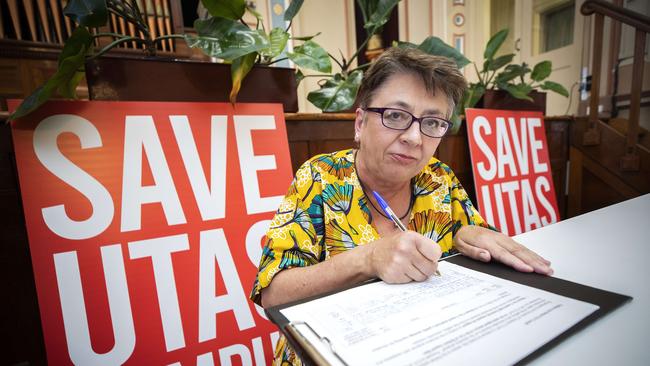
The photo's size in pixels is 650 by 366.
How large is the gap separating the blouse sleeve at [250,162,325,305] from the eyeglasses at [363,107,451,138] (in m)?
0.22

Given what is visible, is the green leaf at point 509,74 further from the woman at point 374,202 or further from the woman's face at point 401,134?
the woman's face at point 401,134

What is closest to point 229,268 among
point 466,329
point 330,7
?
point 466,329

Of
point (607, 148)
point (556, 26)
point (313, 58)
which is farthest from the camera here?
point (556, 26)

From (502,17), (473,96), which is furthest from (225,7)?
(502,17)

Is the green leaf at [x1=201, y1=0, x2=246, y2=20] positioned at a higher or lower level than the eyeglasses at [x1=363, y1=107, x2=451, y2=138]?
higher

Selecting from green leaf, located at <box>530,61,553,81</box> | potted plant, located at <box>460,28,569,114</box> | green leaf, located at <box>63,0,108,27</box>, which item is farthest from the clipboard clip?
green leaf, located at <box>530,61,553,81</box>

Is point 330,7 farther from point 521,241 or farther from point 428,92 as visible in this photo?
point 521,241

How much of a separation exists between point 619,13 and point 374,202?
7.67ft

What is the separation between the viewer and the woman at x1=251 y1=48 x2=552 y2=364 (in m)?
0.55

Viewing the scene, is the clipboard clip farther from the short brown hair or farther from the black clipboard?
the short brown hair

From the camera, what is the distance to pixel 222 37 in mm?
899

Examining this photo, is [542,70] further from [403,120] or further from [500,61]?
[403,120]

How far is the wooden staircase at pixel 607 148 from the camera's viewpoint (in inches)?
70.0

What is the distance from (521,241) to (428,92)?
42 cm
